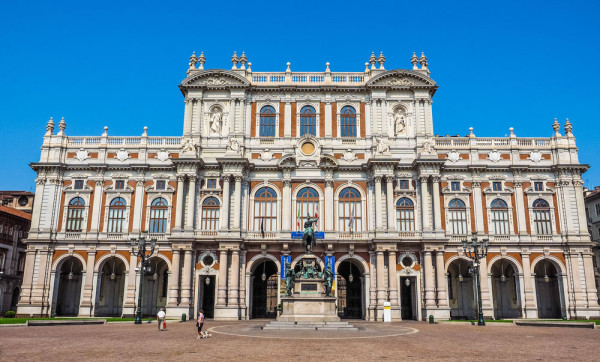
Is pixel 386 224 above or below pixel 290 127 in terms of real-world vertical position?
below

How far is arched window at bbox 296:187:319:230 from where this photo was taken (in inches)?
1919

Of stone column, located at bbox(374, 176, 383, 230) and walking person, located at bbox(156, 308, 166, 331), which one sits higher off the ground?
stone column, located at bbox(374, 176, 383, 230)

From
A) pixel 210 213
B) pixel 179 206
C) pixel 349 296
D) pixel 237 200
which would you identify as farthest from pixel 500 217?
pixel 179 206

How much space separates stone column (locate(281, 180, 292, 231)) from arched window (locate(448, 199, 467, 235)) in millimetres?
15570

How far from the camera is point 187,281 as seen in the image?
4591cm

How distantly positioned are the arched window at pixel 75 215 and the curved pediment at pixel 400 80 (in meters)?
31.3

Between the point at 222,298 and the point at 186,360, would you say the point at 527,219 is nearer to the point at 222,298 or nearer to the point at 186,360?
the point at 222,298

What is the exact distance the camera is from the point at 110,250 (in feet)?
157

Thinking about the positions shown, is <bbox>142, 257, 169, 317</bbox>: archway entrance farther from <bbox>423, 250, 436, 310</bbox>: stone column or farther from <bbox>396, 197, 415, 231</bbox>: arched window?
<bbox>423, 250, 436, 310</bbox>: stone column

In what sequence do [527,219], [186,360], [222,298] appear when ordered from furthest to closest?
[527,219] → [222,298] → [186,360]

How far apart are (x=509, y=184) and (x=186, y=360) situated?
41.2 m

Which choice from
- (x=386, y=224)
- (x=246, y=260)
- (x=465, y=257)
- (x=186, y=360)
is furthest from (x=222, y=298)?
(x=186, y=360)

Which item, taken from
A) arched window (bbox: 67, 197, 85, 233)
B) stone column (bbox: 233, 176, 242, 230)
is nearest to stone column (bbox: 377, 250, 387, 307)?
stone column (bbox: 233, 176, 242, 230)

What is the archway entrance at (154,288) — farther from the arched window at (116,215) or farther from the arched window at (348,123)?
the arched window at (348,123)
